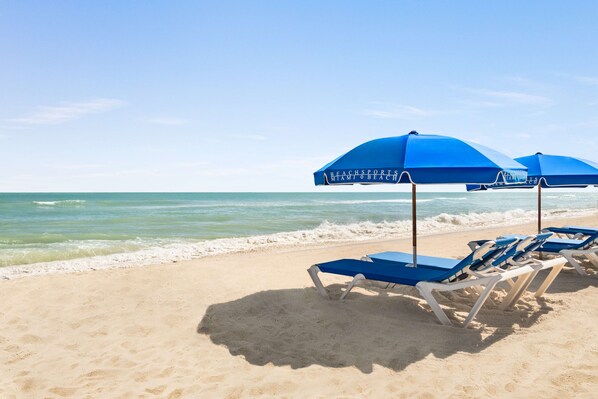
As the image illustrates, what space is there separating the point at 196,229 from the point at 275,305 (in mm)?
16820

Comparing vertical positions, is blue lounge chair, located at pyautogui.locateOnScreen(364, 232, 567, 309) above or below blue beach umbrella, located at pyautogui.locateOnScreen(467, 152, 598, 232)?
below

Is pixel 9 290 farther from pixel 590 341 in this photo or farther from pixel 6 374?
pixel 590 341

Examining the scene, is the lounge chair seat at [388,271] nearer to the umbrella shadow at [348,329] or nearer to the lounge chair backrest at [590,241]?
the umbrella shadow at [348,329]

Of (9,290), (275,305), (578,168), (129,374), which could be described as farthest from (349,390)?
(578,168)

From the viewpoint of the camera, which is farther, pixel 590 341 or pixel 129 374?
pixel 590 341

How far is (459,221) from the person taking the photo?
22922mm

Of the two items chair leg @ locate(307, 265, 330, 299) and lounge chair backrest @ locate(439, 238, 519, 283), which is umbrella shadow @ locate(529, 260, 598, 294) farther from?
chair leg @ locate(307, 265, 330, 299)

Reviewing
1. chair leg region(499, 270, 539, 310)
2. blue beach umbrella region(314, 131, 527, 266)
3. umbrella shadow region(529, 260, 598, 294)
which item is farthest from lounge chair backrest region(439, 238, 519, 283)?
umbrella shadow region(529, 260, 598, 294)

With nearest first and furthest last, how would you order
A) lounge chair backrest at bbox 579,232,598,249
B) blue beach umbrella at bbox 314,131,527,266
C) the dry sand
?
the dry sand < blue beach umbrella at bbox 314,131,527,266 < lounge chair backrest at bbox 579,232,598,249

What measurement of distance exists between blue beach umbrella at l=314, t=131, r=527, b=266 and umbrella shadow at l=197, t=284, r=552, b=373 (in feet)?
5.16

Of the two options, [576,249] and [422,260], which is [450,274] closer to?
[422,260]

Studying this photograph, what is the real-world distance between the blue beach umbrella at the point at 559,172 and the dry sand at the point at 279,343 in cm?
190

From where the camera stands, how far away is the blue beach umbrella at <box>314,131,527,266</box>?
4984 millimetres

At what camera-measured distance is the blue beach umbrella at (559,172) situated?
27.5 ft
